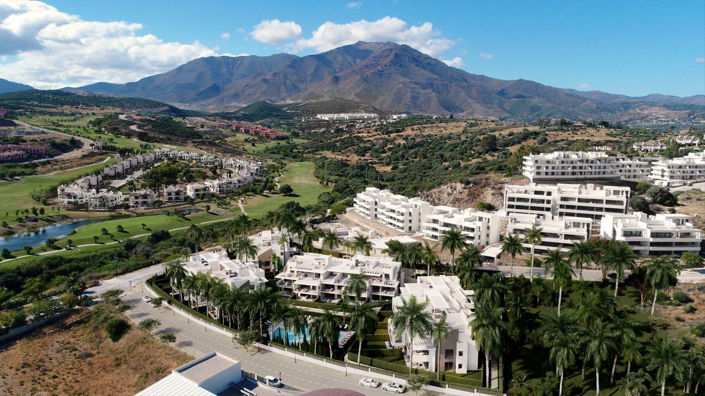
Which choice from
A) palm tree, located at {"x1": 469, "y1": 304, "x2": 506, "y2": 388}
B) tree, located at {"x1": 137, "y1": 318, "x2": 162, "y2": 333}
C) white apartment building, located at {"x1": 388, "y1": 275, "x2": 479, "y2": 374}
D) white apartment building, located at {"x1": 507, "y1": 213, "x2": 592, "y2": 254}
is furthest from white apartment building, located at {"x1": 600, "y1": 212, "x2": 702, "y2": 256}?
tree, located at {"x1": 137, "y1": 318, "x2": 162, "y2": 333}

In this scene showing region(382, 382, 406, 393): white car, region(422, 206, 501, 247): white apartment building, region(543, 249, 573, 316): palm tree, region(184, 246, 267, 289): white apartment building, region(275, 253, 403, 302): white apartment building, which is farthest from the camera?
region(422, 206, 501, 247): white apartment building

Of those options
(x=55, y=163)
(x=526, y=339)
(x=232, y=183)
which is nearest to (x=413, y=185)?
(x=232, y=183)

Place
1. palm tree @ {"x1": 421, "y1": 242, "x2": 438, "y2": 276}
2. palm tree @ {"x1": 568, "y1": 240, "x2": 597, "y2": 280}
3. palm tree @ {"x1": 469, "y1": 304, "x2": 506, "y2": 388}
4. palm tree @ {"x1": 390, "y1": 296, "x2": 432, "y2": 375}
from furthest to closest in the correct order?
1. palm tree @ {"x1": 421, "y1": 242, "x2": 438, "y2": 276}
2. palm tree @ {"x1": 568, "y1": 240, "x2": 597, "y2": 280}
3. palm tree @ {"x1": 390, "y1": 296, "x2": 432, "y2": 375}
4. palm tree @ {"x1": 469, "y1": 304, "x2": 506, "y2": 388}

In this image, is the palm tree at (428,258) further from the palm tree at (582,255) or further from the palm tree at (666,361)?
the palm tree at (666,361)

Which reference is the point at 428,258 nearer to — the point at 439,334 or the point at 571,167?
the point at 439,334

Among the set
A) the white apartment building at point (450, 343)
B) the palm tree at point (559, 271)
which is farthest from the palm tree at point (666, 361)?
the white apartment building at point (450, 343)

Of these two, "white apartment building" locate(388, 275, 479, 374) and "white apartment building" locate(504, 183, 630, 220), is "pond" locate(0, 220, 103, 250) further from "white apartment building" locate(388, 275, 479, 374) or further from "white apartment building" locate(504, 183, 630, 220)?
"white apartment building" locate(504, 183, 630, 220)

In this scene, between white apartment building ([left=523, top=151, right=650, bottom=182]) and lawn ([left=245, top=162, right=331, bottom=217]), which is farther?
lawn ([left=245, top=162, right=331, bottom=217])
